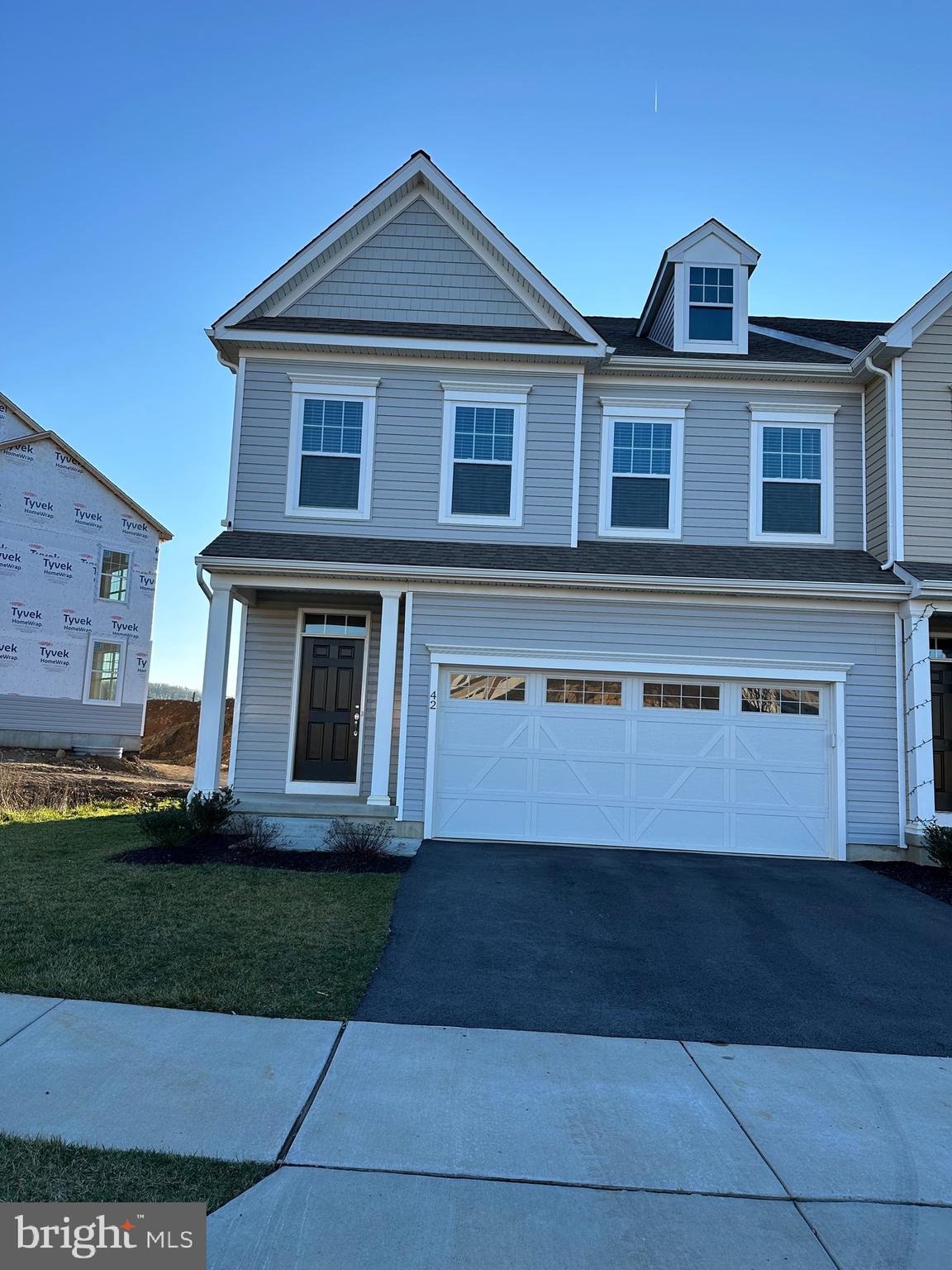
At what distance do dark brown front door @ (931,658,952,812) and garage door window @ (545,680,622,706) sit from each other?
164 inches

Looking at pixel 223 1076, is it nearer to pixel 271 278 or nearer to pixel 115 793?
pixel 271 278

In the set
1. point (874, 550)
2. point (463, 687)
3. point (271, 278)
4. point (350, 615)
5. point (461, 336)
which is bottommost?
point (463, 687)

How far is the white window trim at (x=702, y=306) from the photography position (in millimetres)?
12750

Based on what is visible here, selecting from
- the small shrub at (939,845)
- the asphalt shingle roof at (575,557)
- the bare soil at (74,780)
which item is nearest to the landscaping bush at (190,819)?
the asphalt shingle roof at (575,557)

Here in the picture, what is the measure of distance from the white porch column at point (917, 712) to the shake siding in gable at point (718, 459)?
5.22 ft

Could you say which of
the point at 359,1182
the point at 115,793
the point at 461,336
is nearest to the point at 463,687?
the point at 461,336

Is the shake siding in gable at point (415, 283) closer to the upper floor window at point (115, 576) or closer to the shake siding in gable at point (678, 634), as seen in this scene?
the shake siding in gable at point (678, 634)

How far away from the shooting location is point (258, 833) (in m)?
10.3

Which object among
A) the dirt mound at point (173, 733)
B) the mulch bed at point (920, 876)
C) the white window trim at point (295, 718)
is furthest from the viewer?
the dirt mound at point (173, 733)

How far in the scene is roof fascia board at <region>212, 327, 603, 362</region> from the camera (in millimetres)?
11805

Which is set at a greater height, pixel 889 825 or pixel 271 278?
pixel 271 278

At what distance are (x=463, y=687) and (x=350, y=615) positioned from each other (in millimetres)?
2111

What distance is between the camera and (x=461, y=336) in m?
11.9

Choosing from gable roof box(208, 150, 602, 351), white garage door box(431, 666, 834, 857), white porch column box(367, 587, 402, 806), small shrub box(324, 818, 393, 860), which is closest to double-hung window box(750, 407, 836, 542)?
white garage door box(431, 666, 834, 857)
